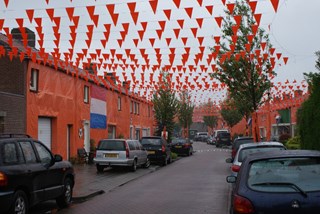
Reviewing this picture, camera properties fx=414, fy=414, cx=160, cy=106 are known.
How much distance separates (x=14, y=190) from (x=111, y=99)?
24.4 meters

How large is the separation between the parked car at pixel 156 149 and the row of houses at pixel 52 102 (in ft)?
13.6

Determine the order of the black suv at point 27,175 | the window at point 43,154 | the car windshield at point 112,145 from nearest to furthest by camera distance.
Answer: the black suv at point 27,175 < the window at point 43,154 < the car windshield at point 112,145

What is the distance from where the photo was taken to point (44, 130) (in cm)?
2094

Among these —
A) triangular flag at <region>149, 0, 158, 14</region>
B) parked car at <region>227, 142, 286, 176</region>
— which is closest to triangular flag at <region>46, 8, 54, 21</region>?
triangular flag at <region>149, 0, 158, 14</region>

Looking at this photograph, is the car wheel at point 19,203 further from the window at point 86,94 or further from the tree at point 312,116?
the window at point 86,94

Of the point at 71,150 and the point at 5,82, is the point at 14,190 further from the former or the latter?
the point at 71,150

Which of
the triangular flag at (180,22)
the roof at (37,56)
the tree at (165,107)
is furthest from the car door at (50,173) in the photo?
the tree at (165,107)

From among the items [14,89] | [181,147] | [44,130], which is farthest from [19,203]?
[181,147]

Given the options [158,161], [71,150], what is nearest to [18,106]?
[71,150]

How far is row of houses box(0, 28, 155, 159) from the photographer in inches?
707

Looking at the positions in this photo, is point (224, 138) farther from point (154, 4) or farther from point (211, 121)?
point (154, 4)

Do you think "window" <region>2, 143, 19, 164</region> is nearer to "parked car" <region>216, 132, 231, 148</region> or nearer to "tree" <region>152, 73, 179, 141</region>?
"tree" <region>152, 73, 179, 141</region>

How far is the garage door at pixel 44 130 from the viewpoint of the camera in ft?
67.0

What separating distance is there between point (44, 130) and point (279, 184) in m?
17.7
